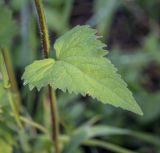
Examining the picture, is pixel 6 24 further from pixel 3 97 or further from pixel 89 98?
pixel 89 98

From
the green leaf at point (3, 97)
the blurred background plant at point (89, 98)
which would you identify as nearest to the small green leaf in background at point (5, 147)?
the blurred background plant at point (89, 98)

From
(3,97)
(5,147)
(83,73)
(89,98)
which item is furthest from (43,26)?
(89,98)

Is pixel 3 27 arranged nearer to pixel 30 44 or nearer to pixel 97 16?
pixel 30 44

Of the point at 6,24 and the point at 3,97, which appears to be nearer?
the point at 3,97

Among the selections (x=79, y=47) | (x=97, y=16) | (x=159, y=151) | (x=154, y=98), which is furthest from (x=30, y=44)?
(x=79, y=47)

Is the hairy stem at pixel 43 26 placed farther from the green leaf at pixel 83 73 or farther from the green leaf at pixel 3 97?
the green leaf at pixel 3 97

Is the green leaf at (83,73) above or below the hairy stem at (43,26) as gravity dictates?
below

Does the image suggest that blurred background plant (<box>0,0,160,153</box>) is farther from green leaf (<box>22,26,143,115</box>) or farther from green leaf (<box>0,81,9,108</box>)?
green leaf (<box>22,26,143,115</box>)

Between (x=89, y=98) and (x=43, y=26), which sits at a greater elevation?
(x=43, y=26)

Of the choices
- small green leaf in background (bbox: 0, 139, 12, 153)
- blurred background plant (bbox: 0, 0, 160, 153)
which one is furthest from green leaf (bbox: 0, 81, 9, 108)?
small green leaf in background (bbox: 0, 139, 12, 153)
